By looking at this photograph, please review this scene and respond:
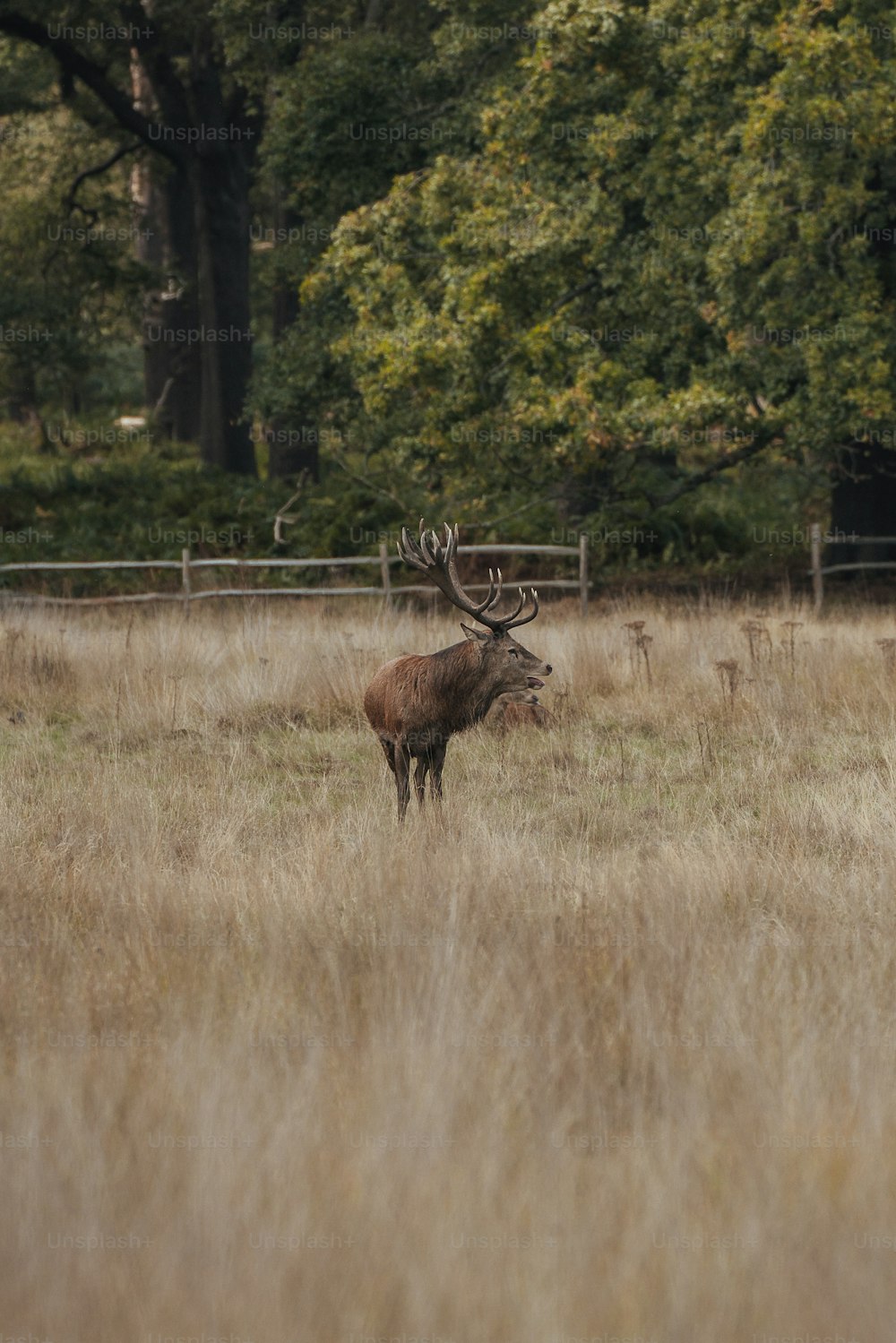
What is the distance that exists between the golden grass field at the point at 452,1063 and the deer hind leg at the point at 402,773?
0.21m

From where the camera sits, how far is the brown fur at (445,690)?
8.07m

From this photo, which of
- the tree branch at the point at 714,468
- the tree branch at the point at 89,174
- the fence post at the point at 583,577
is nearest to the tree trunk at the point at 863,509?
the tree branch at the point at 714,468

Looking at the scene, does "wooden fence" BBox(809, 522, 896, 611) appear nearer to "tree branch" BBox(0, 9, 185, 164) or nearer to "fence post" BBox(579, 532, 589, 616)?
"fence post" BBox(579, 532, 589, 616)

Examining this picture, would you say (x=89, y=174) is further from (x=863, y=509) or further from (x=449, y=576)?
(x=449, y=576)

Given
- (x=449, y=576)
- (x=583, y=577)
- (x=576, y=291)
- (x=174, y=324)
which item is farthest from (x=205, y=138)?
(x=449, y=576)

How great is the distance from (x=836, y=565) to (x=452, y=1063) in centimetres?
1567

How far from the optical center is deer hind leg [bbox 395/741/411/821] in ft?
26.9

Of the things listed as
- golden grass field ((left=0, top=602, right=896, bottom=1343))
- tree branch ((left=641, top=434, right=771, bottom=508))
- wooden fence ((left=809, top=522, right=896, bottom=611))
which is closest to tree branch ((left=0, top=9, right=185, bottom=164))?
tree branch ((left=641, top=434, right=771, bottom=508))

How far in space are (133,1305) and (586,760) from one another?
687 centimetres

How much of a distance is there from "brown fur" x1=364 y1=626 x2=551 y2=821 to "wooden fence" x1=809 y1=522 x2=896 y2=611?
31.9ft

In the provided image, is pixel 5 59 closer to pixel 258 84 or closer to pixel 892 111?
pixel 258 84

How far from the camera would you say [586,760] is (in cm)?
993

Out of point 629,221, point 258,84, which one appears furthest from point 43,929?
point 258,84

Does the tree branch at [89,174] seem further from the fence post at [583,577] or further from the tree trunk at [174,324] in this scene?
the fence post at [583,577]
